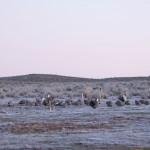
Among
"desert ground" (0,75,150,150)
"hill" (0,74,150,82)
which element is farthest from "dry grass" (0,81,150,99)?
"hill" (0,74,150,82)

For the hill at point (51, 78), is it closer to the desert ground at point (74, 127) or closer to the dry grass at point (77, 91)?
the dry grass at point (77, 91)

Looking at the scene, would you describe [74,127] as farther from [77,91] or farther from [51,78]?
[51,78]

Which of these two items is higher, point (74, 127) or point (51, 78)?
point (51, 78)

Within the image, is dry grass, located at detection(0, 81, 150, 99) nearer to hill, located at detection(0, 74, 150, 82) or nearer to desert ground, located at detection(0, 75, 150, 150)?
desert ground, located at detection(0, 75, 150, 150)

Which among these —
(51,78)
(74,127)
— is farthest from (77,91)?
(51,78)

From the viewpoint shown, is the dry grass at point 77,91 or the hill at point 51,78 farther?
the hill at point 51,78

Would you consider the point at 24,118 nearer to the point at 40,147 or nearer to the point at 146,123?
the point at 146,123

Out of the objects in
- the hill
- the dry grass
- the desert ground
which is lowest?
the desert ground

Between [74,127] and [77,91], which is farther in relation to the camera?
[77,91]

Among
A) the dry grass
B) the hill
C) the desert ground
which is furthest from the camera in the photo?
the hill

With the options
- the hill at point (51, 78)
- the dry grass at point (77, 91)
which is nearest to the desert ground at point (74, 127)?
the dry grass at point (77, 91)

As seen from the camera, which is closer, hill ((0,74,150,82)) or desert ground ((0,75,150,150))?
desert ground ((0,75,150,150))

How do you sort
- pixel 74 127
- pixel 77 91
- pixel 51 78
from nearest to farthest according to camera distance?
pixel 74 127
pixel 77 91
pixel 51 78

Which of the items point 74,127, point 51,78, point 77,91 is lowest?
point 74,127
